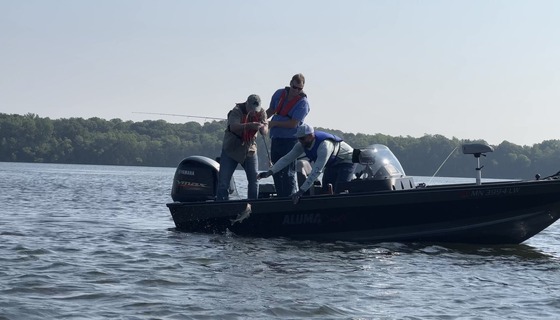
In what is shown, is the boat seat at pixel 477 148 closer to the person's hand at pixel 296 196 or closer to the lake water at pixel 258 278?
the lake water at pixel 258 278

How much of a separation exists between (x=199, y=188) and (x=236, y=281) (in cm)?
452

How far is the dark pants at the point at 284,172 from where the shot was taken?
13.6 metres

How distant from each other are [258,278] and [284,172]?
365 centimetres

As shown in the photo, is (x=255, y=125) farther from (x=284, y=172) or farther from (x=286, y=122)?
(x=284, y=172)

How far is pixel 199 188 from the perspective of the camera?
46.8 feet

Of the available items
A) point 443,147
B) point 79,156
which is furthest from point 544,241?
point 79,156

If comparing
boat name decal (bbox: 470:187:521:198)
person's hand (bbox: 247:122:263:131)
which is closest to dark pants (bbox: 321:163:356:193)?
person's hand (bbox: 247:122:263:131)

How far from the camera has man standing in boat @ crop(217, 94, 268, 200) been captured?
13.5 m

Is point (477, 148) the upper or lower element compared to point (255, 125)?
lower

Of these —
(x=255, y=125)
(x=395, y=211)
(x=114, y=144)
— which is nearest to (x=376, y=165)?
(x=395, y=211)

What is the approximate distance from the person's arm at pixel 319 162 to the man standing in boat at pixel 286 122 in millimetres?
483

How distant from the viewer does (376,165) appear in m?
13.6

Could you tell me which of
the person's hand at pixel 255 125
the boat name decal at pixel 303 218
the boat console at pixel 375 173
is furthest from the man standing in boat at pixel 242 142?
the boat console at pixel 375 173

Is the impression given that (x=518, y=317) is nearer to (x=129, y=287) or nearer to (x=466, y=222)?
(x=129, y=287)
